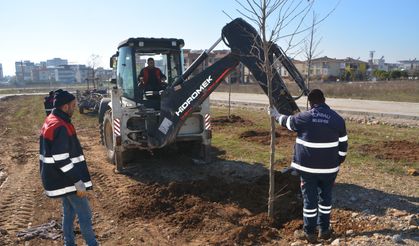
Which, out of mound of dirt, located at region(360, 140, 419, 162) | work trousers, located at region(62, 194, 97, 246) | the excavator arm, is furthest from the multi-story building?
work trousers, located at region(62, 194, 97, 246)

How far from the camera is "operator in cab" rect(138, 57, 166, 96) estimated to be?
9.26m

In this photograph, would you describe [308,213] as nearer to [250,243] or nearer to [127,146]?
[250,243]

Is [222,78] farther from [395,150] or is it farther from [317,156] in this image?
[395,150]

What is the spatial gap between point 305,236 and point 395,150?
634cm

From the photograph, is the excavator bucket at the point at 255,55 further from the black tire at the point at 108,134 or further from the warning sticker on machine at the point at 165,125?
the black tire at the point at 108,134

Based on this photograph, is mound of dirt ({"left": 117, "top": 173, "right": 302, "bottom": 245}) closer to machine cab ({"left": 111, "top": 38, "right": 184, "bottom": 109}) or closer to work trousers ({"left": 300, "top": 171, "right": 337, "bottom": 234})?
work trousers ({"left": 300, "top": 171, "right": 337, "bottom": 234})

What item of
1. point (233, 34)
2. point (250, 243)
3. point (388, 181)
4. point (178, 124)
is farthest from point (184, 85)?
point (388, 181)

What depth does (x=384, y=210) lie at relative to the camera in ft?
19.8

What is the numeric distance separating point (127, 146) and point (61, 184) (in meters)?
4.11

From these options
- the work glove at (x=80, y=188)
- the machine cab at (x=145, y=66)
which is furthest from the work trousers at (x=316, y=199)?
the machine cab at (x=145, y=66)

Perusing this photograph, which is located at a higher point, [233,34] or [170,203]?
[233,34]

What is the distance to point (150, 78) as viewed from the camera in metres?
9.34

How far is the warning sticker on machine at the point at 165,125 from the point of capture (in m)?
8.13

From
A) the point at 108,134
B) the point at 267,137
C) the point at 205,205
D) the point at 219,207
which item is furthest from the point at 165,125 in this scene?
the point at 267,137
